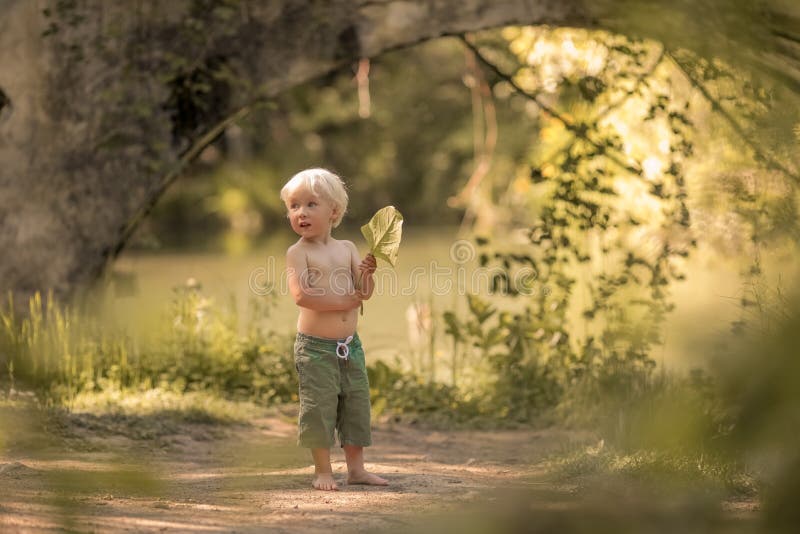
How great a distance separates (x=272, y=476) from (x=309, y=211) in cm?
104

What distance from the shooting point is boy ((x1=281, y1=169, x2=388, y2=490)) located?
14.2 ft

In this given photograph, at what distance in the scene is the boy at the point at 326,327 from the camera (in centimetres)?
433

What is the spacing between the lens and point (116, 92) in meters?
6.44

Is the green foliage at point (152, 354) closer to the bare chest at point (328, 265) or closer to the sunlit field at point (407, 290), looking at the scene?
the sunlit field at point (407, 290)

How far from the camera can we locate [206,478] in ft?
14.8

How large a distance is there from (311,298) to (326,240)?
0.28 meters

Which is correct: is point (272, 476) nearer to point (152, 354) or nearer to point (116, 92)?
point (152, 354)

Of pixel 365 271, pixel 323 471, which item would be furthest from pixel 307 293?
pixel 323 471

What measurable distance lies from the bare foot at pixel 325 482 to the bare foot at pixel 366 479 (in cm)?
11

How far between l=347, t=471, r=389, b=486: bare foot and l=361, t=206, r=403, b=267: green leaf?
0.84 m

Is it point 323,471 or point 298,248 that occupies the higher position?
point 298,248

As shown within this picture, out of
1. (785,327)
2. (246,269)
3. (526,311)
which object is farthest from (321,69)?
(246,269)

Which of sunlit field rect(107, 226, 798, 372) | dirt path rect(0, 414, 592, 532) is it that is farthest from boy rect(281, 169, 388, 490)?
sunlit field rect(107, 226, 798, 372)

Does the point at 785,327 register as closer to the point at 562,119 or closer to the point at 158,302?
the point at 562,119
